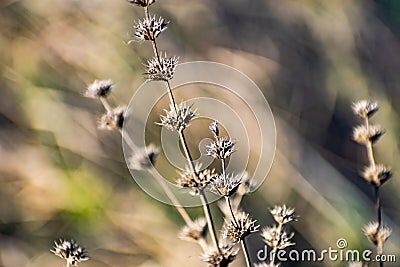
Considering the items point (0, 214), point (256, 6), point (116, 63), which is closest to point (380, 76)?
point (256, 6)

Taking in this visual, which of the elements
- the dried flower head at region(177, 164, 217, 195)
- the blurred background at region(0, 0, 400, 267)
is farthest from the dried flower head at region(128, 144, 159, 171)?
the blurred background at region(0, 0, 400, 267)

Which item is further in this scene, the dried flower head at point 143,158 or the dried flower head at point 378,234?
the dried flower head at point 143,158

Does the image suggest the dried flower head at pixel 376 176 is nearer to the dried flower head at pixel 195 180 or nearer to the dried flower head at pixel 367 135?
the dried flower head at pixel 367 135

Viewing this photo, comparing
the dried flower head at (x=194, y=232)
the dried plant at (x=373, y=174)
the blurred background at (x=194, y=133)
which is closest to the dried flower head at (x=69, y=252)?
the dried flower head at (x=194, y=232)

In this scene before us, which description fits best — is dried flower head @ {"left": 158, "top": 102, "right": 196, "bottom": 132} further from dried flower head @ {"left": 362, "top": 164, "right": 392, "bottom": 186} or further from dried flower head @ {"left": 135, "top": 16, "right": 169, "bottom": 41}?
dried flower head @ {"left": 362, "top": 164, "right": 392, "bottom": 186}

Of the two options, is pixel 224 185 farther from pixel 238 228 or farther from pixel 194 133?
pixel 194 133

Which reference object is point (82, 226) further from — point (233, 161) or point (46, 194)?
point (233, 161)

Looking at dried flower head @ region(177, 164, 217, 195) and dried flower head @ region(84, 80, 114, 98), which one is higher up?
dried flower head @ region(84, 80, 114, 98)
